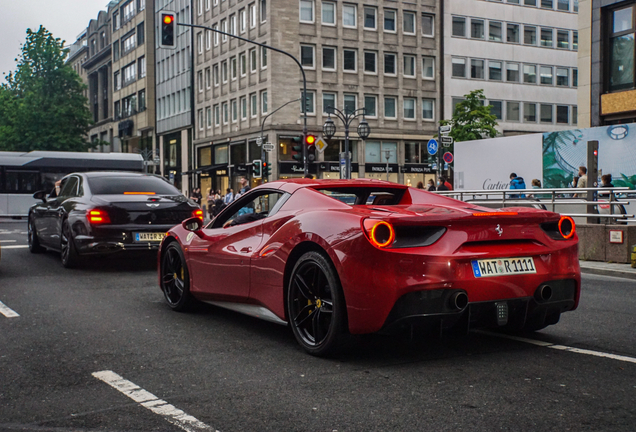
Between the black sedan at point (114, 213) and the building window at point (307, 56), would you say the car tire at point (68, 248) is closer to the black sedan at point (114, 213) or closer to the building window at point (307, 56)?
the black sedan at point (114, 213)

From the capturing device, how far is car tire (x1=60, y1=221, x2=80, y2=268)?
10836 millimetres

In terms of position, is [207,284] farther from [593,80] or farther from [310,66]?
[310,66]

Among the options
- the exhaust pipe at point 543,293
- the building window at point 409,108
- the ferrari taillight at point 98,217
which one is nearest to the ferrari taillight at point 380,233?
the exhaust pipe at point 543,293

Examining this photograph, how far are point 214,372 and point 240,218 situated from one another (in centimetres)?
186

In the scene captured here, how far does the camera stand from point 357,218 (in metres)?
4.67

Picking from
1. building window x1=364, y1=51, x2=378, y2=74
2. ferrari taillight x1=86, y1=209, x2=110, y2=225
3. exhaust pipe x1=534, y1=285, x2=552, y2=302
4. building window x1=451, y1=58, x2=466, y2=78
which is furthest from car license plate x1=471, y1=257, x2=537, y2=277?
building window x1=451, y1=58, x2=466, y2=78

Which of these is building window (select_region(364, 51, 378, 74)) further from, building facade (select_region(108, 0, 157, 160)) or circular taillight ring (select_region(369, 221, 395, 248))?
circular taillight ring (select_region(369, 221, 395, 248))

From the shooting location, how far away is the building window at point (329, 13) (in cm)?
5216

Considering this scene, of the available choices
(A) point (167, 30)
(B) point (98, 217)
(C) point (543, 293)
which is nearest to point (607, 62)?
(A) point (167, 30)

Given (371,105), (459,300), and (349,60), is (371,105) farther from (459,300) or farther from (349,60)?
(459,300)

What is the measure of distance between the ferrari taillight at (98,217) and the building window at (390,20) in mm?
46681

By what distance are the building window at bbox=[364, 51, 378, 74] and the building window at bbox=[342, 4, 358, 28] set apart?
2287 mm

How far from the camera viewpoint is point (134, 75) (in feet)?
247

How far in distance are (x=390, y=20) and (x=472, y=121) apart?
13.6 m
